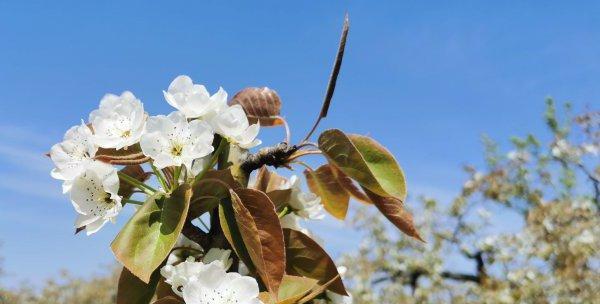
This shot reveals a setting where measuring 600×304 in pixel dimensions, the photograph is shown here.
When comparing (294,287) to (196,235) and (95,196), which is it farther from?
(95,196)

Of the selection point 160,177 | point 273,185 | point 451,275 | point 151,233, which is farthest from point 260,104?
point 451,275

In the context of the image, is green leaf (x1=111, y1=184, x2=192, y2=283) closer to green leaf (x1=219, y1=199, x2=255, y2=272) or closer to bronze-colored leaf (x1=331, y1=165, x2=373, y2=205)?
green leaf (x1=219, y1=199, x2=255, y2=272)

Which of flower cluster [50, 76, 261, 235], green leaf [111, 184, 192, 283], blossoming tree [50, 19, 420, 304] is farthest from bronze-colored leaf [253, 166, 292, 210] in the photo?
green leaf [111, 184, 192, 283]

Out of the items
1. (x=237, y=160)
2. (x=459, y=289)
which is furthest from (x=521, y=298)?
(x=237, y=160)

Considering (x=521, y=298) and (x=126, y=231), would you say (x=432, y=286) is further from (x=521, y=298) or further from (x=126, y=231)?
(x=126, y=231)

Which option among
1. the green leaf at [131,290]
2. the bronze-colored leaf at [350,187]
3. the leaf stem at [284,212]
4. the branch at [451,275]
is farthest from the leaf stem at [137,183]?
the branch at [451,275]

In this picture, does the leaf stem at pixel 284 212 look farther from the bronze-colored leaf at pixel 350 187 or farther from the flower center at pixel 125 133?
the flower center at pixel 125 133
